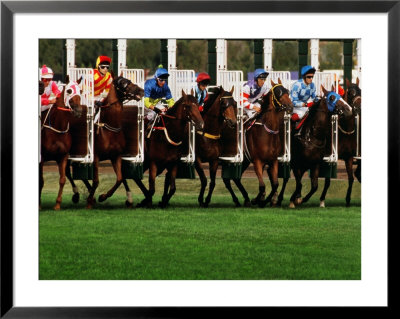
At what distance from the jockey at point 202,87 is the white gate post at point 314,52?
38.4 inches

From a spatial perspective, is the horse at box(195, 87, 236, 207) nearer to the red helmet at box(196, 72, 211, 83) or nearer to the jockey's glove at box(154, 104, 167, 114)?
the red helmet at box(196, 72, 211, 83)

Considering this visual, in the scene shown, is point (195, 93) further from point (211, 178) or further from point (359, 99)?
point (359, 99)

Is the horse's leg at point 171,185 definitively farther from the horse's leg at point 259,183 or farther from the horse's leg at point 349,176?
the horse's leg at point 349,176

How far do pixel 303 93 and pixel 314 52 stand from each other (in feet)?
2.10

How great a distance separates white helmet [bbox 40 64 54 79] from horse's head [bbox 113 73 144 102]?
0.76 metres

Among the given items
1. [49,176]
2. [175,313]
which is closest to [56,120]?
[49,176]

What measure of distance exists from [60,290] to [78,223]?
0.95 m

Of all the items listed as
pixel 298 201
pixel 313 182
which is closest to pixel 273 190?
pixel 298 201

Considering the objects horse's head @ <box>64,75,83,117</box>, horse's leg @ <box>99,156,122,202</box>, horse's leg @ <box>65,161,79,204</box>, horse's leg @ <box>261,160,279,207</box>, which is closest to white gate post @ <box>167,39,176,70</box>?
horse's head @ <box>64,75,83,117</box>

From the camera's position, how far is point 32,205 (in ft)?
22.5

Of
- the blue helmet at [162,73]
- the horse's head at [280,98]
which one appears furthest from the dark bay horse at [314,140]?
the blue helmet at [162,73]

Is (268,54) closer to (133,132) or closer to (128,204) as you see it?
(133,132)

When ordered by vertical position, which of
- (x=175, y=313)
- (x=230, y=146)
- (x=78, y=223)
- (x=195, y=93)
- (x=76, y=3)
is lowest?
(x=175, y=313)

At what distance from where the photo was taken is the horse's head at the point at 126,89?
26.5ft
